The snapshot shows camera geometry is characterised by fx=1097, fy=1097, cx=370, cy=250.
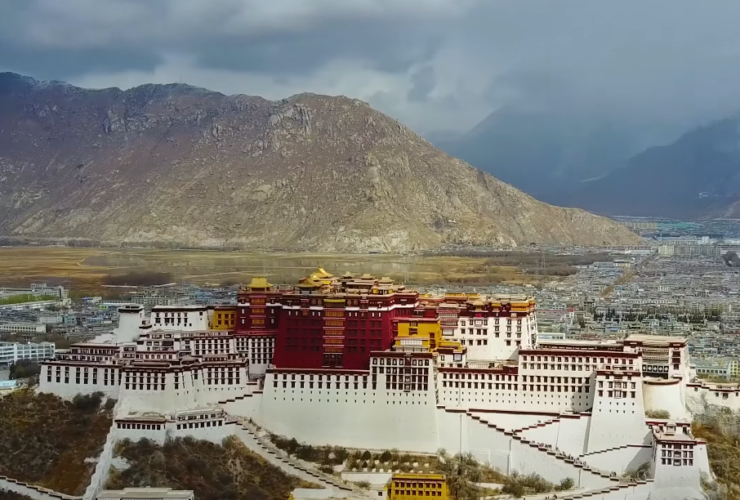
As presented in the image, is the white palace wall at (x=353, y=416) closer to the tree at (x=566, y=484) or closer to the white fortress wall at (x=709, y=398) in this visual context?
the tree at (x=566, y=484)

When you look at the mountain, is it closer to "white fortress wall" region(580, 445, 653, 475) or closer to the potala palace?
the potala palace

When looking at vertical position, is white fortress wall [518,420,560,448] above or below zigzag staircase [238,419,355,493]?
above

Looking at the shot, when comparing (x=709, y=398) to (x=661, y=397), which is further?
(x=709, y=398)

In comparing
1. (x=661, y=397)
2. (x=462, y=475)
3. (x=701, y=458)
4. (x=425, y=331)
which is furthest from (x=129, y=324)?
(x=701, y=458)

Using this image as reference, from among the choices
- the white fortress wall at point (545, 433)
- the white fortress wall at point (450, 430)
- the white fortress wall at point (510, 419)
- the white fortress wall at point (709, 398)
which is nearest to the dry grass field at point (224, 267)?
the white fortress wall at point (450, 430)

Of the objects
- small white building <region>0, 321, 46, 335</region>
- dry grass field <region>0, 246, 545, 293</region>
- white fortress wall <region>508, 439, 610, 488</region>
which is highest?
dry grass field <region>0, 246, 545, 293</region>

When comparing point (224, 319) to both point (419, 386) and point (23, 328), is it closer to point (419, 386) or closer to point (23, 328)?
point (419, 386)

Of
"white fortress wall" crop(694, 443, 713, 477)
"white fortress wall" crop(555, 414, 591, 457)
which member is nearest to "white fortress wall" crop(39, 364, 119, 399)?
"white fortress wall" crop(555, 414, 591, 457)

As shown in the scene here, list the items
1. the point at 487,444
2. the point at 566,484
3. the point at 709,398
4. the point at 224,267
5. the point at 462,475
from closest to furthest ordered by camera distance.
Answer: the point at 566,484, the point at 462,475, the point at 487,444, the point at 709,398, the point at 224,267
